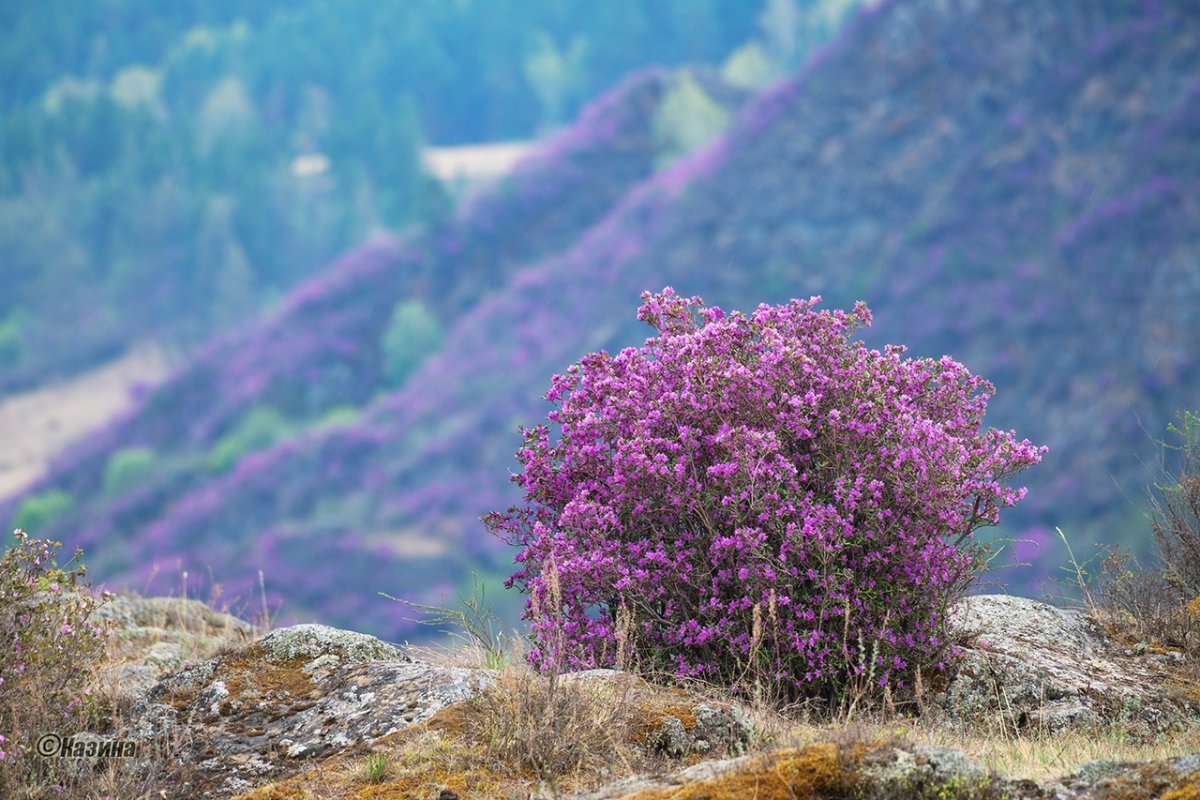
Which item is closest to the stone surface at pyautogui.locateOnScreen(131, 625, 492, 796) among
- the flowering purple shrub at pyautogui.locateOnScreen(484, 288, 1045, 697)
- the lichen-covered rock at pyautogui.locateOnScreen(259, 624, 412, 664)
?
the lichen-covered rock at pyautogui.locateOnScreen(259, 624, 412, 664)

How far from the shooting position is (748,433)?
6.38 meters

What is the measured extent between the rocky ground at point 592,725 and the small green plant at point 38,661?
330 mm

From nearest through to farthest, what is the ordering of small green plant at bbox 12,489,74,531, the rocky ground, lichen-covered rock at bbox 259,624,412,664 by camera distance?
A: the rocky ground < lichen-covered rock at bbox 259,624,412,664 < small green plant at bbox 12,489,74,531

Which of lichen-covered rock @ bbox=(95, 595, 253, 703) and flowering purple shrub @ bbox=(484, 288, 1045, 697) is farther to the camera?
lichen-covered rock @ bbox=(95, 595, 253, 703)

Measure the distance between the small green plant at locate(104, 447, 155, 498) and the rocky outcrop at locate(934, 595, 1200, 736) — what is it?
76.9 metres

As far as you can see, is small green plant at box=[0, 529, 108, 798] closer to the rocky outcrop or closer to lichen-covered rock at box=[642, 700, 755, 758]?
lichen-covered rock at box=[642, 700, 755, 758]

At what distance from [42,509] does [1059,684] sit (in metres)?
75.4

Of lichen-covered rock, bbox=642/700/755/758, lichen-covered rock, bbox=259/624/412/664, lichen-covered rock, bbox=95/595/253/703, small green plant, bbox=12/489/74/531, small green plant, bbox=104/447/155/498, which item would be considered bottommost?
lichen-covered rock, bbox=642/700/755/758

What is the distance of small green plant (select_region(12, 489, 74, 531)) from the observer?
74.0 m

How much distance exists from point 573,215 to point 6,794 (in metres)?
81.1

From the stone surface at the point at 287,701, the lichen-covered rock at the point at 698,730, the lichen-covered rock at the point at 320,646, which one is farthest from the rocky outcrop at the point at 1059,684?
the lichen-covered rock at the point at 320,646

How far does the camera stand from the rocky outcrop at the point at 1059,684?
22.2 ft

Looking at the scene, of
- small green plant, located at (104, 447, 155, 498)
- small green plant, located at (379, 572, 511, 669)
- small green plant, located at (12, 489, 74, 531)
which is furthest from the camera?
small green plant, located at (104, 447, 155, 498)

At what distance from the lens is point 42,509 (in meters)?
75.3
